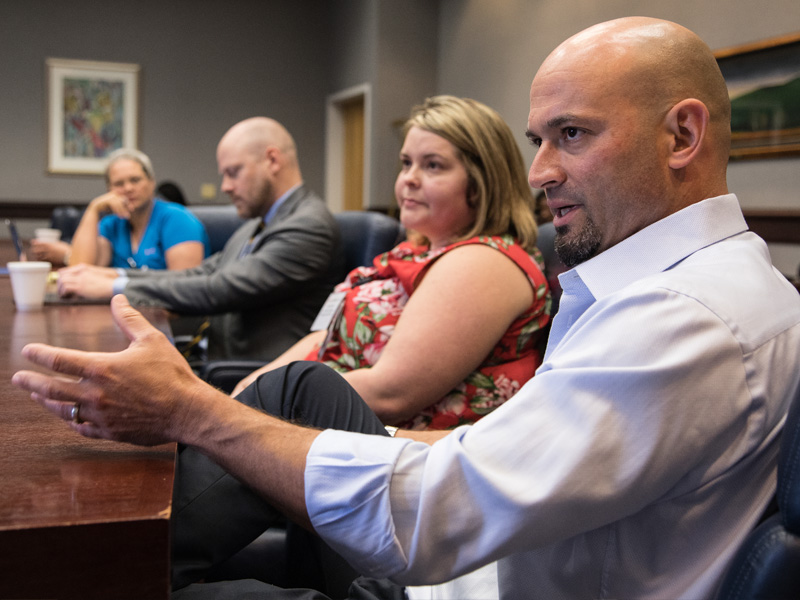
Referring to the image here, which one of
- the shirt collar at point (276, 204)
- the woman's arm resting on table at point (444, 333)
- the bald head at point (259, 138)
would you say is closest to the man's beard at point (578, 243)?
the woman's arm resting on table at point (444, 333)

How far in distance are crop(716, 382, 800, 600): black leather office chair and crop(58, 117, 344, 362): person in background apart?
1792 mm

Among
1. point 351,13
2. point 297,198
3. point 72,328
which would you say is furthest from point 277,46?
point 72,328

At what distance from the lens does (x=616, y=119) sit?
82cm

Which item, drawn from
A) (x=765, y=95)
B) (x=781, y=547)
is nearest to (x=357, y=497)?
(x=781, y=547)

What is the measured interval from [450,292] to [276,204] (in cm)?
136

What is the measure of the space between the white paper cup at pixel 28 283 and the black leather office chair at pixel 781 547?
1745 millimetres

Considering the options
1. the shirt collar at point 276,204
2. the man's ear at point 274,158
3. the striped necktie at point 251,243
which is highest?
the man's ear at point 274,158

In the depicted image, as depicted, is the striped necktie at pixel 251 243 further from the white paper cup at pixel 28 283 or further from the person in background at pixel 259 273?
the white paper cup at pixel 28 283

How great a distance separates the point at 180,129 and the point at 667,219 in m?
7.02

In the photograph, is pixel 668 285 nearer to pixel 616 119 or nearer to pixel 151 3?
pixel 616 119

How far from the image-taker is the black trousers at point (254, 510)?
2.83 feet

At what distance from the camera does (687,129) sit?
0.83 meters

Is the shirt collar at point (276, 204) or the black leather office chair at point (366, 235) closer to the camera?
the black leather office chair at point (366, 235)

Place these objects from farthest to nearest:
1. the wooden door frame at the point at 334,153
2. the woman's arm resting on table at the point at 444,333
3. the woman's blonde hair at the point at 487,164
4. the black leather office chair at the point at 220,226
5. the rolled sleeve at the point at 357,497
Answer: the wooden door frame at the point at 334,153 < the black leather office chair at the point at 220,226 < the woman's blonde hair at the point at 487,164 < the woman's arm resting on table at the point at 444,333 < the rolled sleeve at the point at 357,497
